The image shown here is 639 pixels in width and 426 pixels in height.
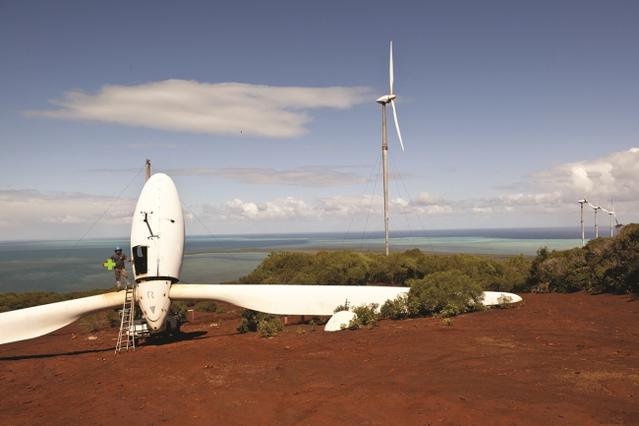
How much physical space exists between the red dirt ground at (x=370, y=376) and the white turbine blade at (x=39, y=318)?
875 millimetres

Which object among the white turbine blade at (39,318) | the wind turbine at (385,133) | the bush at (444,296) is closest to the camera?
the white turbine blade at (39,318)

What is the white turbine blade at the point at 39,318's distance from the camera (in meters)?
13.6

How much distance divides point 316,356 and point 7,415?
21.4ft

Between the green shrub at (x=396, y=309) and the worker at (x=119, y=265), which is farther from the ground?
the worker at (x=119, y=265)

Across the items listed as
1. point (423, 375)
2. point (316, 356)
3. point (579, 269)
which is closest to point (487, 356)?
point (423, 375)

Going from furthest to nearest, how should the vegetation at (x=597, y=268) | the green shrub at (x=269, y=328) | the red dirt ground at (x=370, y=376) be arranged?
the vegetation at (x=597, y=268)
the green shrub at (x=269, y=328)
the red dirt ground at (x=370, y=376)

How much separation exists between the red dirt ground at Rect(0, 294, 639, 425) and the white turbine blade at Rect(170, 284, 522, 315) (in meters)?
0.94

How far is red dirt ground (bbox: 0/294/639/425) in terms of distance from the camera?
691cm

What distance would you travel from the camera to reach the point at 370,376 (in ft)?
29.1

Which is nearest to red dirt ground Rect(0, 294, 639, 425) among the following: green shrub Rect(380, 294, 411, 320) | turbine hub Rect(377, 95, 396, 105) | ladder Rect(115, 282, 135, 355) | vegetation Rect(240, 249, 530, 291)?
ladder Rect(115, 282, 135, 355)

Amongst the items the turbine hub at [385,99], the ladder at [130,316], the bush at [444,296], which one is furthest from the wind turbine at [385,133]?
the ladder at [130,316]

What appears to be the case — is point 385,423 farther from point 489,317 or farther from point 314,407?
point 489,317

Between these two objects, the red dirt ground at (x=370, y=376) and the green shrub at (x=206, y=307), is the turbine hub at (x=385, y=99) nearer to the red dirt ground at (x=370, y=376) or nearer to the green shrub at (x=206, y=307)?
the red dirt ground at (x=370, y=376)

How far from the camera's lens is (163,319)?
582 inches
